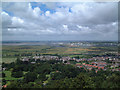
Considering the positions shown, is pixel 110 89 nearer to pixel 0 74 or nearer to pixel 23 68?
pixel 0 74

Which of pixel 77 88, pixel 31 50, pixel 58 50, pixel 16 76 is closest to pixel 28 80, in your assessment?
pixel 16 76

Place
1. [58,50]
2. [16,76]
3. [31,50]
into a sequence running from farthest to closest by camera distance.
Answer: [58,50]
[31,50]
[16,76]

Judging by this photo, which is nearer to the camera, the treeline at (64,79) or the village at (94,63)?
the treeline at (64,79)

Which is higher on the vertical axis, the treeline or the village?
the treeline

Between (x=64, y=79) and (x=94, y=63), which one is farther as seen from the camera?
(x=94, y=63)

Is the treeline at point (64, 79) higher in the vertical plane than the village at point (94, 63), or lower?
higher

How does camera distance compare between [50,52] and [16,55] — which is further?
[50,52]

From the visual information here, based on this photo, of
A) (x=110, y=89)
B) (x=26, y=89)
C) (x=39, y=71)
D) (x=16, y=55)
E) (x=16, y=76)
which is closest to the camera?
(x=110, y=89)

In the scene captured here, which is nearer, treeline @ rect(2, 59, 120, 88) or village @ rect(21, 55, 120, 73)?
treeline @ rect(2, 59, 120, 88)

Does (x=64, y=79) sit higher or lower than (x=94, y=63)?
higher

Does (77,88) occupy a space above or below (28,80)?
above
